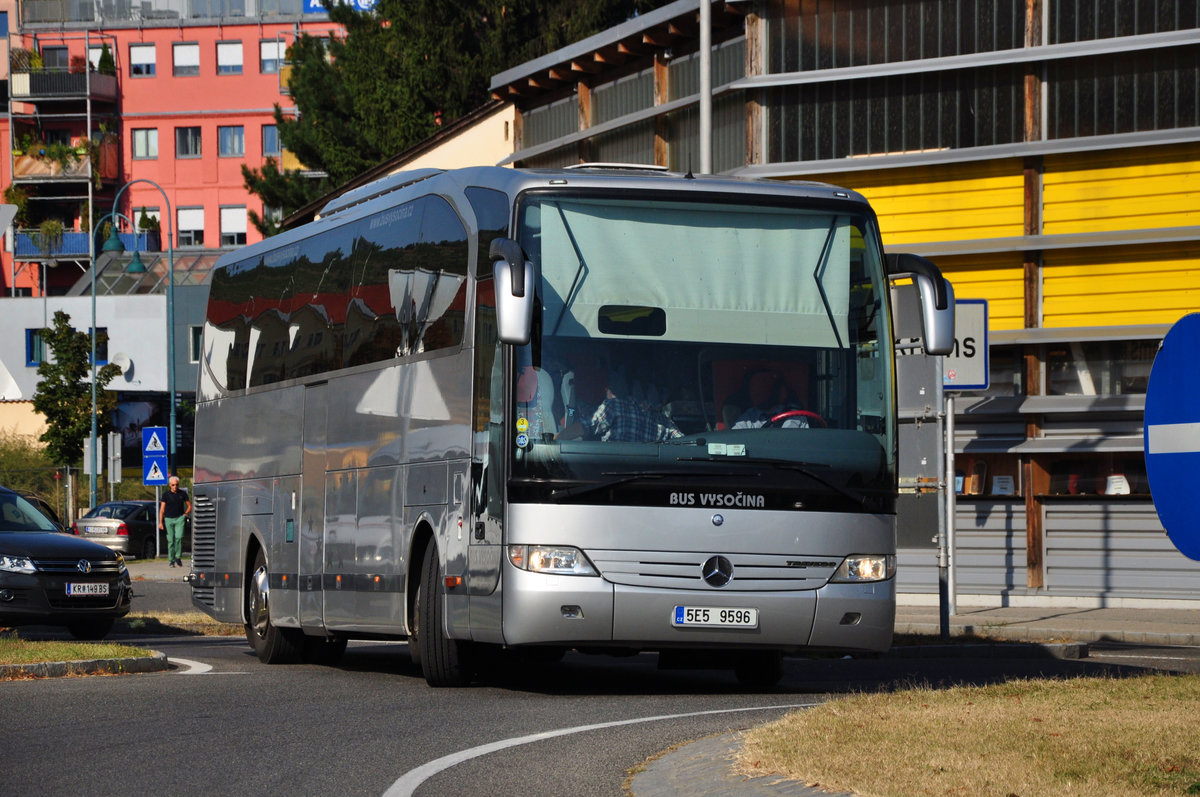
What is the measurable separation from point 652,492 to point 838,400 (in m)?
1.38

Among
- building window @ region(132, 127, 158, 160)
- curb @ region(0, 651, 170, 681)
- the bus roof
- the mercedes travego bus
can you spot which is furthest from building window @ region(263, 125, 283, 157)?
the mercedes travego bus

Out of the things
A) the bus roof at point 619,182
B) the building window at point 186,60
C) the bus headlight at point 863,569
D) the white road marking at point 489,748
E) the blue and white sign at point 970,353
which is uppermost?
the building window at point 186,60

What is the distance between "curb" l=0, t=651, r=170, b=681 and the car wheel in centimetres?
614

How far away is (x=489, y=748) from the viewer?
9.73m

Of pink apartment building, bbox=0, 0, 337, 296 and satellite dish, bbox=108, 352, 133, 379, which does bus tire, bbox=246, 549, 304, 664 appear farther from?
pink apartment building, bbox=0, 0, 337, 296

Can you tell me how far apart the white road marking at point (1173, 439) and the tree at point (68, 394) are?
2174 inches

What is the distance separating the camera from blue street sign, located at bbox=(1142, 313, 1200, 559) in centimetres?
855

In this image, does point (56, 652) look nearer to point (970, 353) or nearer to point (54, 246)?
point (970, 353)

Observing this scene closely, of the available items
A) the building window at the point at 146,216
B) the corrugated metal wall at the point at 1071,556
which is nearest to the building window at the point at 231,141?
the building window at the point at 146,216

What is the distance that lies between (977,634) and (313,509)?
297 inches

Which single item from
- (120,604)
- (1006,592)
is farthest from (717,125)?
(120,604)

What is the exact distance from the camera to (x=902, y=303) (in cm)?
1302

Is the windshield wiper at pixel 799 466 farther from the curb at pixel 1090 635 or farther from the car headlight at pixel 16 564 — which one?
the car headlight at pixel 16 564

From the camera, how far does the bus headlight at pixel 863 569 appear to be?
41.0 feet
